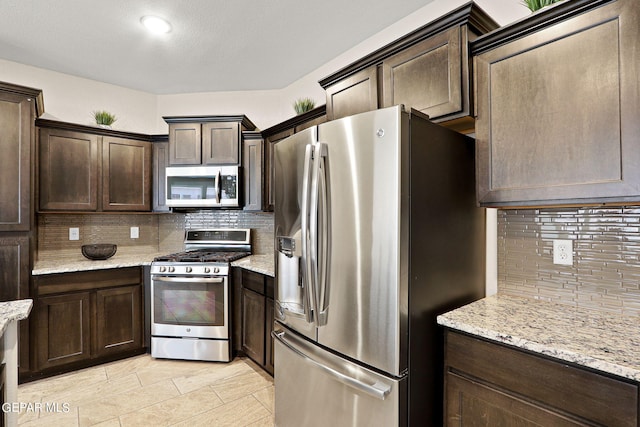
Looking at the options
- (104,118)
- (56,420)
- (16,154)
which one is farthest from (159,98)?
(56,420)

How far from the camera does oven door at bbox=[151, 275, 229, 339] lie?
2.91 metres

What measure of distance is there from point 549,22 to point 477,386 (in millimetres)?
1465

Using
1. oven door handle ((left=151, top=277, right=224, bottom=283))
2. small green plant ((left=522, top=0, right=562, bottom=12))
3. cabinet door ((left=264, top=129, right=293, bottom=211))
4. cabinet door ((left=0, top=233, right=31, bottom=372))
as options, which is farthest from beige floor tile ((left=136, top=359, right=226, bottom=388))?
small green plant ((left=522, top=0, right=562, bottom=12))

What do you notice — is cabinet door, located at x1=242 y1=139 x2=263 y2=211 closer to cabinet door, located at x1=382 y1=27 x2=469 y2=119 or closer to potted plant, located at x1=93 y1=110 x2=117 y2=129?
potted plant, located at x1=93 y1=110 x2=117 y2=129

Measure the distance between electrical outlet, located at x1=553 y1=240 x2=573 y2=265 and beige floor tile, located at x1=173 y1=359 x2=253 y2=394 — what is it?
2.38 meters

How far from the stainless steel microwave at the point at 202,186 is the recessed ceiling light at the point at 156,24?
47.3 inches

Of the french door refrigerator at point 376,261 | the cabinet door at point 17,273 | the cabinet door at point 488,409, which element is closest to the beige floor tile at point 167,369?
the cabinet door at point 17,273

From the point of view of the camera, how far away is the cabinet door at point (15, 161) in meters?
2.43

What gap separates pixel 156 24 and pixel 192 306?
7.41 ft

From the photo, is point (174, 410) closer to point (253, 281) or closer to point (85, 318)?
point (253, 281)

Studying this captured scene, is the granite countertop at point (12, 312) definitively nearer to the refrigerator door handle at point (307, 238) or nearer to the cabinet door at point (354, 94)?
the refrigerator door handle at point (307, 238)

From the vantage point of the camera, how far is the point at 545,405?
1.11 metres

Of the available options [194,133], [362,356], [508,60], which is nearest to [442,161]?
[508,60]

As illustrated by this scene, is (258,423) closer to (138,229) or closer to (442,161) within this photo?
(442,161)
